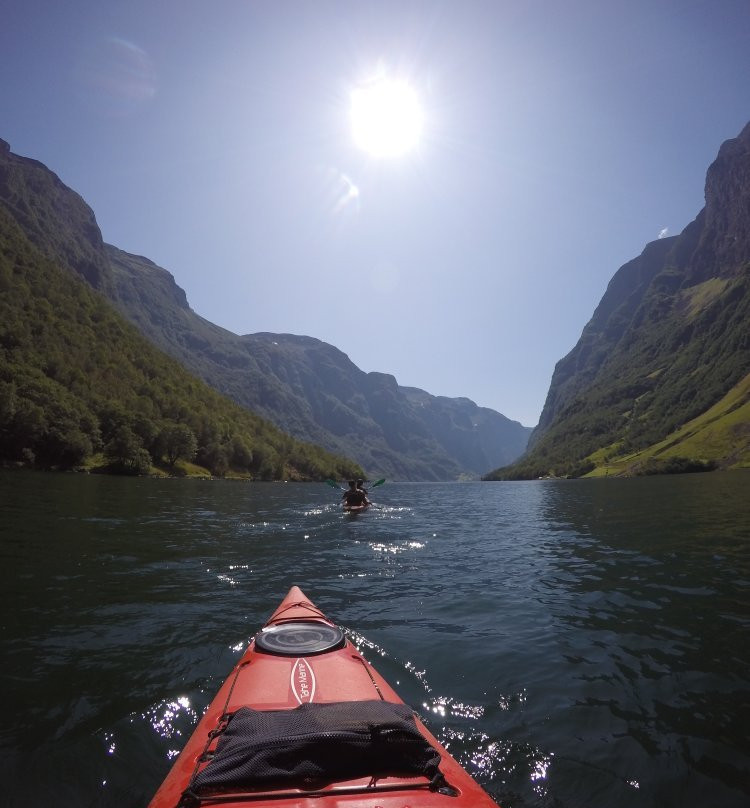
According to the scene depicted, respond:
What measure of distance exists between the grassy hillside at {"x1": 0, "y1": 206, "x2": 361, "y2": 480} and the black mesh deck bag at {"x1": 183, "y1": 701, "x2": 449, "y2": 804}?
77463 millimetres

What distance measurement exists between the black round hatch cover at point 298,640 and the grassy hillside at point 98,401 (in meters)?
74.2

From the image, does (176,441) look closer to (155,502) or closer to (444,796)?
(155,502)

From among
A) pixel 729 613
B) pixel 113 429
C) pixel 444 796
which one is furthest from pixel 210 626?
pixel 113 429

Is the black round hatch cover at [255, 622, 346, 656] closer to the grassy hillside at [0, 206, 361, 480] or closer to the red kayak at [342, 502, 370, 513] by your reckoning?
the red kayak at [342, 502, 370, 513]

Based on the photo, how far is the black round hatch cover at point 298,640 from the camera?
7.43 m

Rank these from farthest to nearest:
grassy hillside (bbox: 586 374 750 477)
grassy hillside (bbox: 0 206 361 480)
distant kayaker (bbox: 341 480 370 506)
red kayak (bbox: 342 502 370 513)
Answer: grassy hillside (bbox: 586 374 750 477)
grassy hillside (bbox: 0 206 361 480)
distant kayaker (bbox: 341 480 370 506)
red kayak (bbox: 342 502 370 513)

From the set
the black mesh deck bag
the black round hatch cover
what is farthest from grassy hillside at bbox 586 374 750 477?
the black mesh deck bag

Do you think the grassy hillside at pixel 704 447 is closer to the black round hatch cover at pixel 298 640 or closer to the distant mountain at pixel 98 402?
the distant mountain at pixel 98 402

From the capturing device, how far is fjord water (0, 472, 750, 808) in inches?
233

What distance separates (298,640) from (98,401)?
329 ft

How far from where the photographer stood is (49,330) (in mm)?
112750

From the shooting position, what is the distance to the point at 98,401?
302 feet

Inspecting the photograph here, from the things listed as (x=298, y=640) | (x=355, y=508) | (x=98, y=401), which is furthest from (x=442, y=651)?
(x=98, y=401)

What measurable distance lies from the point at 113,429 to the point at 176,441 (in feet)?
36.8
